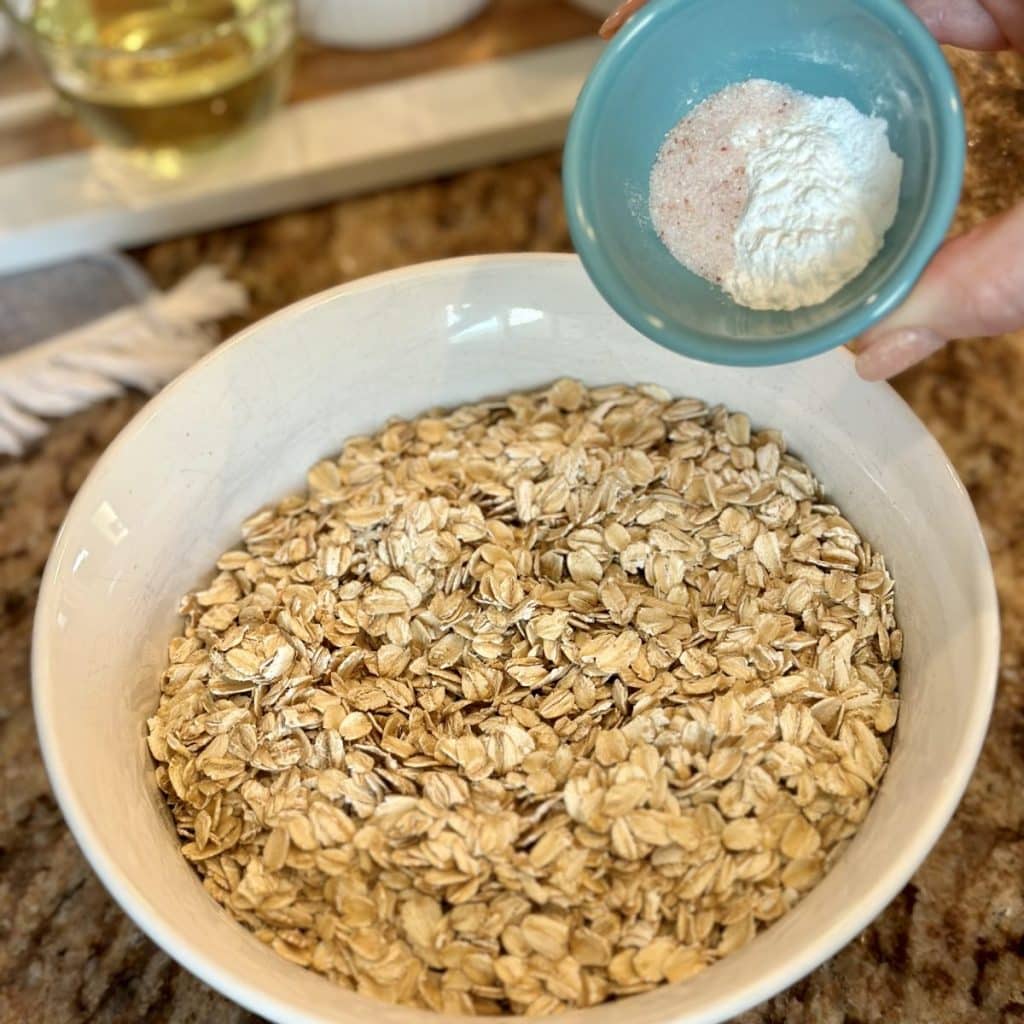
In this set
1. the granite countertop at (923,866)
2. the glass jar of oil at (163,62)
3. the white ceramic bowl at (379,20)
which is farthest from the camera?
the white ceramic bowl at (379,20)

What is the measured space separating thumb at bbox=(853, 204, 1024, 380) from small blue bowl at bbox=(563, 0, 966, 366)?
0.08ft

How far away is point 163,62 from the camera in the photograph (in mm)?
1150

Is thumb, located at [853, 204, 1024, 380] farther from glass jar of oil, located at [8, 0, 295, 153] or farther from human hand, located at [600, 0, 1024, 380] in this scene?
glass jar of oil, located at [8, 0, 295, 153]

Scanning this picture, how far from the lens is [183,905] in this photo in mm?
634

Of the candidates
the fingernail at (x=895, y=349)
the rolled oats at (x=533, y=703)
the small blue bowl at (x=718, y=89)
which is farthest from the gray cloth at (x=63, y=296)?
the fingernail at (x=895, y=349)

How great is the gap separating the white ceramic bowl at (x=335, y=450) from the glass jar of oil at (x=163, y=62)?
46cm

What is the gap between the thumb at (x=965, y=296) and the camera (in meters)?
0.61

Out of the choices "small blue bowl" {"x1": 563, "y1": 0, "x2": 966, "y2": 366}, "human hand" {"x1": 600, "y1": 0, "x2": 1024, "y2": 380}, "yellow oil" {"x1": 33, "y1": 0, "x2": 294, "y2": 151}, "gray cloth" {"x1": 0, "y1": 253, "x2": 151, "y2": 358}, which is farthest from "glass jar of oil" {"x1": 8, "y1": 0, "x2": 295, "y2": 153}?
"human hand" {"x1": 600, "y1": 0, "x2": 1024, "y2": 380}

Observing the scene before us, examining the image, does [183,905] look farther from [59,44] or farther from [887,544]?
[59,44]

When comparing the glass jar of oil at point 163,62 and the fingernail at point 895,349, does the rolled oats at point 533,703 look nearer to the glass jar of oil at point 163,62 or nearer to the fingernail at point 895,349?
the fingernail at point 895,349

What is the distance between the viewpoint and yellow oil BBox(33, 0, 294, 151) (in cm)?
113

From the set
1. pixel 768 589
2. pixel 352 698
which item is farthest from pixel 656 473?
pixel 352 698

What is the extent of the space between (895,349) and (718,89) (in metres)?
0.19

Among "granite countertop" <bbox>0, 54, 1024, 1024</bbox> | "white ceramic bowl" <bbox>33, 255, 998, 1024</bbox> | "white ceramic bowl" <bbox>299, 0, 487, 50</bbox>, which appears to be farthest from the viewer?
"white ceramic bowl" <bbox>299, 0, 487, 50</bbox>
